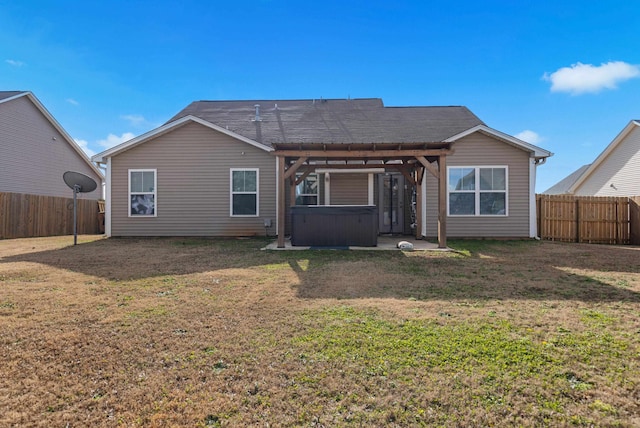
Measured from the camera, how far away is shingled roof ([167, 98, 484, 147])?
12258 mm

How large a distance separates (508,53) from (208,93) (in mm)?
14353

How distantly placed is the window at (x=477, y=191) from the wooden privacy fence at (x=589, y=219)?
170 cm

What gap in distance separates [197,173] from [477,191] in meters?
9.44

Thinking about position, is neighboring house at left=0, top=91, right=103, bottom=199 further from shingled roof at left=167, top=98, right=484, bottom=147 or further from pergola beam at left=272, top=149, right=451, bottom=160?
pergola beam at left=272, top=149, right=451, bottom=160

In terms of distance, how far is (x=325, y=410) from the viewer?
1869mm

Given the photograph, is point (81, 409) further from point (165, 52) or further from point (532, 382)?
point (165, 52)

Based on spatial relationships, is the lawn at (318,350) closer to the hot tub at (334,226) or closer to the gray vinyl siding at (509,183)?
the hot tub at (334,226)

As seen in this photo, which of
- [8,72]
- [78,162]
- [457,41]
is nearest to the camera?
[457,41]

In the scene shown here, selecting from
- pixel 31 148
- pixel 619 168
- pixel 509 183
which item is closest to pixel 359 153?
pixel 509 183

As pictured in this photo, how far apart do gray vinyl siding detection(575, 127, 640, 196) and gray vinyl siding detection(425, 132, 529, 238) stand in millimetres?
7759

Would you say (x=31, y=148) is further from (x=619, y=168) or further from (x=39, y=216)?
(x=619, y=168)

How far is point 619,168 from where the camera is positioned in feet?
50.5

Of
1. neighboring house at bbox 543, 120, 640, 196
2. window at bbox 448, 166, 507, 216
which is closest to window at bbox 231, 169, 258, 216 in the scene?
window at bbox 448, 166, 507, 216

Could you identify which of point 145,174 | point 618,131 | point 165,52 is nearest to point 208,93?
point 165,52
